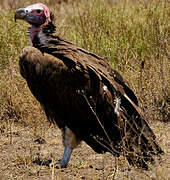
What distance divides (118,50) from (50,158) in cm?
266

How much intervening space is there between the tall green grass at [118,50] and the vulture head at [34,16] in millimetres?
1219

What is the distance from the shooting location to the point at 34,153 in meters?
5.70

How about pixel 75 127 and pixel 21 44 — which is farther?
pixel 21 44

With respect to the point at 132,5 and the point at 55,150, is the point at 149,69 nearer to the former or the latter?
the point at 55,150

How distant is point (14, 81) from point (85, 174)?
2330 mm

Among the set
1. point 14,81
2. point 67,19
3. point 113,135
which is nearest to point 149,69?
point 14,81

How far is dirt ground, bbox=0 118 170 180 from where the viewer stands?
4.84 meters

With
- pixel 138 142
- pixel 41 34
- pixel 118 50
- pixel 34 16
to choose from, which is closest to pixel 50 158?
pixel 138 142

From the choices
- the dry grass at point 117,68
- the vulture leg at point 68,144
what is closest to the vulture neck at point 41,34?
the vulture leg at point 68,144

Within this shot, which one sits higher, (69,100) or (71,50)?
(71,50)

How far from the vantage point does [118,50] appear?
778 centimetres

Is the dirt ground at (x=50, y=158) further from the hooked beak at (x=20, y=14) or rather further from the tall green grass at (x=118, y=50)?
the hooked beak at (x=20, y=14)

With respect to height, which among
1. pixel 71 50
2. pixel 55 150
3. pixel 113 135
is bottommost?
pixel 55 150

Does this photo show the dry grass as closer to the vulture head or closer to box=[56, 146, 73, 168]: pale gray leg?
box=[56, 146, 73, 168]: pale gray leg
